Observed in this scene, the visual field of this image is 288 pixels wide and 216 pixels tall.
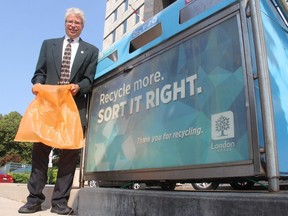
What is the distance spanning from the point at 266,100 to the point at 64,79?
6.93 ft

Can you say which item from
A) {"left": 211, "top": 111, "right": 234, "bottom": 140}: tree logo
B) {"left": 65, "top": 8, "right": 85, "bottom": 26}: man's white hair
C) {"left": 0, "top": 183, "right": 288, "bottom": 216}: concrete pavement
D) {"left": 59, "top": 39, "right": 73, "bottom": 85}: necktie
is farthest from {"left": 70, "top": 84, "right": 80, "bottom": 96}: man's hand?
{"left": 211, "top": 111, "right": 234, "bottom": 140}: tree logo

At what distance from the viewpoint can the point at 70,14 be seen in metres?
3.51

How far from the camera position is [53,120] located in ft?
10.1

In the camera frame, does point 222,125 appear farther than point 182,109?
No

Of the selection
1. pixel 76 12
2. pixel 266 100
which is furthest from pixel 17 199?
pixel 266 100

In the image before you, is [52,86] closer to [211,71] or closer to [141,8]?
[211,71]

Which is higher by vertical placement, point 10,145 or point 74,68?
point 10,145

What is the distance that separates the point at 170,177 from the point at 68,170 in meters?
1.33

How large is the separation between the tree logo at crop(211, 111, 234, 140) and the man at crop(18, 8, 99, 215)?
1612 mm

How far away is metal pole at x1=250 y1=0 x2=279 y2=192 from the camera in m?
1.69

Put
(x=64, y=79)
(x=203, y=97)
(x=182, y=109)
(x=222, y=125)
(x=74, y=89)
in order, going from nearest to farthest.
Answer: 1. (x=222, y=125)
2. (x=203, y=97)
3. (x=182, y=109)
4. (x=74, y=89)
5. (x=64, y=79)

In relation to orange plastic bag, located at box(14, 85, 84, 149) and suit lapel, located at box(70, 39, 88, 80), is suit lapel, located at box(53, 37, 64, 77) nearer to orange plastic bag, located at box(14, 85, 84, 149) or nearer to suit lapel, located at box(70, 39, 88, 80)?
suit lapel, located at box(70, 39, 88, 80)

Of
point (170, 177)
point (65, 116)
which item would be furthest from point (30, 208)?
point (170, 177)

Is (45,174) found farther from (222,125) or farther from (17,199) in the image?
(222,125)
